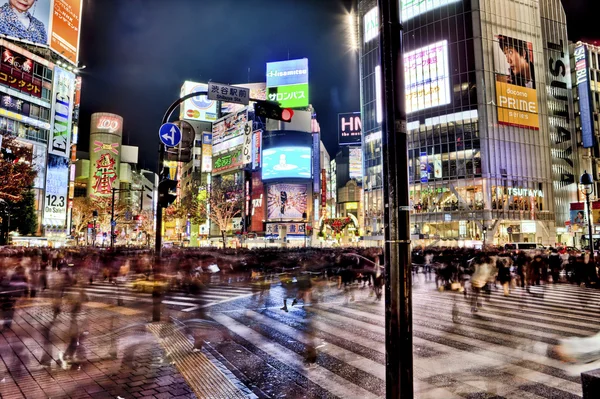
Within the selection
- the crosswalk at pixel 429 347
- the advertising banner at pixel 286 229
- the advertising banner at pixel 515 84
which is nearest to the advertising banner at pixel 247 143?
the advertising banner at pixel 286 229

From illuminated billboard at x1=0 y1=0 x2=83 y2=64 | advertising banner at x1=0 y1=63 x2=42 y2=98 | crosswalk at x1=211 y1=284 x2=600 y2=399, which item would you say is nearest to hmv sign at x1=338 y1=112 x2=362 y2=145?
illuminated billboard at x1=0 y1=0 x2=83 y2=64

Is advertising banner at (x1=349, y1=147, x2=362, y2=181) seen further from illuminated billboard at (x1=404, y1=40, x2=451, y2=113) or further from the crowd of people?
the crowd of people

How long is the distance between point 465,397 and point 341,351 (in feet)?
8.97

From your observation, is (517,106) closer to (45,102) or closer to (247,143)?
(247,143)

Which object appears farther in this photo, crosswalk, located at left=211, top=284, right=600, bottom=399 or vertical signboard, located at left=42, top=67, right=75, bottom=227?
vertical signboard, located at left=42, top=67, right=75, bottom=227

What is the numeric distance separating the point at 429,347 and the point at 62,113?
73.5 metres

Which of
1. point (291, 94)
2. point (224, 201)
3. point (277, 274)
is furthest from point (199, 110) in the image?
point (277, 274)

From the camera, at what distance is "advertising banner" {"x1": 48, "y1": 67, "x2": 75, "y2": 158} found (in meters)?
63.8

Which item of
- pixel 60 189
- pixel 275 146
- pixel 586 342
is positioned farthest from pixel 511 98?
pixel 60 189

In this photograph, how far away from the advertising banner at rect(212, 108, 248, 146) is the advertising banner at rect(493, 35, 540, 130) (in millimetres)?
48118

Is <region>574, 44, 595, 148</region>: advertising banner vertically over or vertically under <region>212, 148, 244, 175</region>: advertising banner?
over

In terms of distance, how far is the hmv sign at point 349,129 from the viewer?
88.9 metres

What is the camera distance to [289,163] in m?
73.8

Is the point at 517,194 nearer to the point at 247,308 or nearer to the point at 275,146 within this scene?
the point at 275,146
